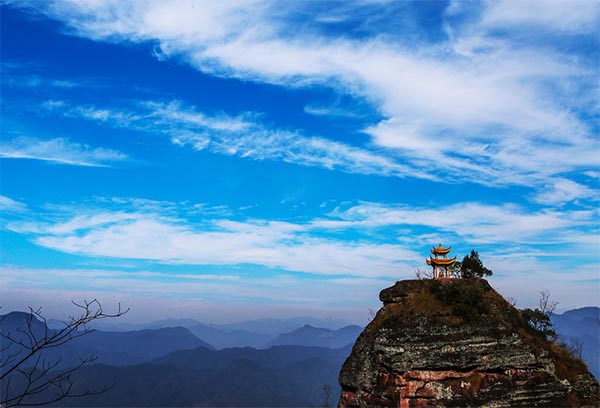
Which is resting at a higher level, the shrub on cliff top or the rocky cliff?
the shrub on cliff top

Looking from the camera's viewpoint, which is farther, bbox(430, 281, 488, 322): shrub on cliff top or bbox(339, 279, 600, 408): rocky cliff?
bbox(430, 281, 488, 322): shrub on cliff top

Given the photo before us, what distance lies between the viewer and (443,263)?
41031 mm

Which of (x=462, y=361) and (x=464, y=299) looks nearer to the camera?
(x=462, y=361)

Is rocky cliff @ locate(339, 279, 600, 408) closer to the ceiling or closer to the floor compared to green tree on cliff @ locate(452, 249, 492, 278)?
closer to the floor

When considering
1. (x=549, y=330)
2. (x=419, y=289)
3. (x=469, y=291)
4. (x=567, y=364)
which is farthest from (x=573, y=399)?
(x=419, y=289)

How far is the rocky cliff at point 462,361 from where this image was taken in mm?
34625

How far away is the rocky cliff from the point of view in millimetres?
34625

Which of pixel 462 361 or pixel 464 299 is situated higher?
pixel 464 299

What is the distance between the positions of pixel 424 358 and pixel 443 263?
9136 mm

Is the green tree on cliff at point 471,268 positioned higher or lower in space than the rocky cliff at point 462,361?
higher

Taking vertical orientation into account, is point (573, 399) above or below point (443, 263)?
below

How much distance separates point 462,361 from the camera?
35250 millimetres

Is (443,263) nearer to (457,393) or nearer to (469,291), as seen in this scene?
(469,291)

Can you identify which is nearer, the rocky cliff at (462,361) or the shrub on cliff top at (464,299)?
the rocky cliff at (462,361)
